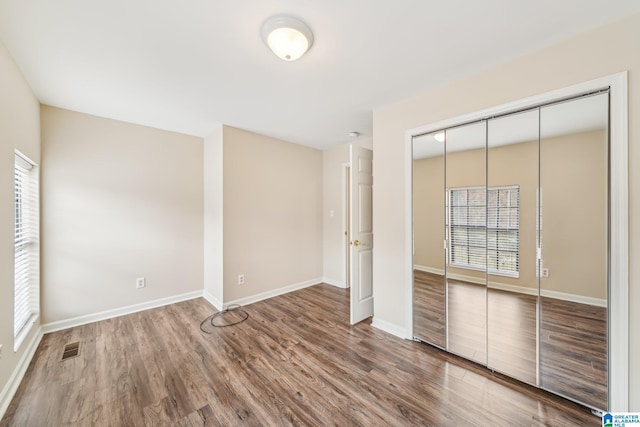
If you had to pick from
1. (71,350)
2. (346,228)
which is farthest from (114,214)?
(346,228)

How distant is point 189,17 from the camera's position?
1.45 metres

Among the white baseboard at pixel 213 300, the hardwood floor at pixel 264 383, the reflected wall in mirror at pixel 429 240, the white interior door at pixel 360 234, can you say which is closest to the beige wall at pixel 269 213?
the white baseboard at pixel 213 300

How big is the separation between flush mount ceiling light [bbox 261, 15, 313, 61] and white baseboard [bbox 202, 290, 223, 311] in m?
3.12

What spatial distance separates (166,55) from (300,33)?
43.2 inches

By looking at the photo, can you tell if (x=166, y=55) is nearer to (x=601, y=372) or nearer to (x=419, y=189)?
(x=419, y=189)

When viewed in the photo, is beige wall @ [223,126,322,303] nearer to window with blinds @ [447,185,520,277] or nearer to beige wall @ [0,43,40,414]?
beige wall @ [0,43,40,414]

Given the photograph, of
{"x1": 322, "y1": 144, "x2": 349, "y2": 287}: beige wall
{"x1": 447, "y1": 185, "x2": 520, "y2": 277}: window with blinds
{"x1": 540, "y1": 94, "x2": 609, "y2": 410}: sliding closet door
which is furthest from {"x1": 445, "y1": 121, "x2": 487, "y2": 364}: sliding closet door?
{"x1": 322, "y1": 144, "x2": 349, "y2": 287}: beige wall

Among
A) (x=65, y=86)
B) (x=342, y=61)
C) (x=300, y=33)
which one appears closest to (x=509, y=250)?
(x=342, y=61)

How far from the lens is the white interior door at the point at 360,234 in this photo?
2.92 meters

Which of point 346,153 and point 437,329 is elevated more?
point 346,153

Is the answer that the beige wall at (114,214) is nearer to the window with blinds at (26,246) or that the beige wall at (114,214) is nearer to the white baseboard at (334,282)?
the window with blinds at (26,246)

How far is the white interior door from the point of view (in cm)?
292

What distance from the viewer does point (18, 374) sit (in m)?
1.91

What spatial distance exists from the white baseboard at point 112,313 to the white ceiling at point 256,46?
2.54m
